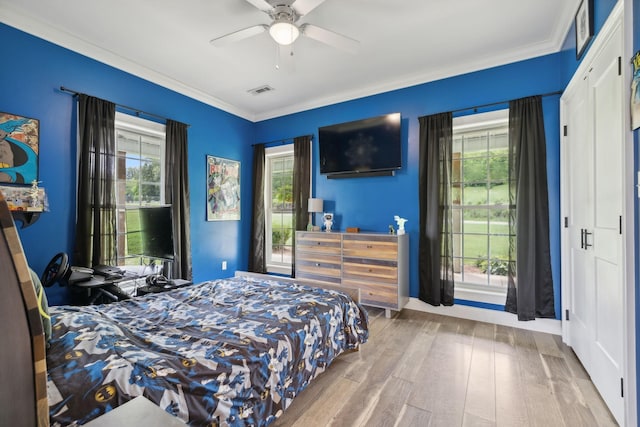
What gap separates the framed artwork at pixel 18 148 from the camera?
2393mm

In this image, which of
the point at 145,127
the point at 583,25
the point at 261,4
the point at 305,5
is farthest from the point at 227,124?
the point at 583,25

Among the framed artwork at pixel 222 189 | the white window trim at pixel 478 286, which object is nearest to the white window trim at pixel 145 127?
the framed artwork at pixel 222 189

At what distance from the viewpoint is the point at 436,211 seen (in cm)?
337

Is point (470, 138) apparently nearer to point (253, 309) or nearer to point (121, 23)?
point (253, 309)

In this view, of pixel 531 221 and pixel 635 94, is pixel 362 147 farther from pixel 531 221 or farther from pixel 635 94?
pixel 635 94

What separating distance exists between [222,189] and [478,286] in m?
3.72

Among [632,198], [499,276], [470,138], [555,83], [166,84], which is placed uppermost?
[166,84]

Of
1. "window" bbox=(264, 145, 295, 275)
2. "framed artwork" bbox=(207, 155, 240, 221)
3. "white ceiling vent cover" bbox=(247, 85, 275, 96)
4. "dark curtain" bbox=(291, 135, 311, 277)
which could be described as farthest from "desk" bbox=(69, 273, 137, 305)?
"white ceiling vent cover" bbox=(247, 85, 275, 96)

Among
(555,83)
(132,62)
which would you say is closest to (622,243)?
(555,83)

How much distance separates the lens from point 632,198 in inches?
59.1

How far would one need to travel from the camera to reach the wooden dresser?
3.28 m

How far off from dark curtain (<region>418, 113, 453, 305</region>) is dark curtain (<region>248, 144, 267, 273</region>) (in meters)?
2.50

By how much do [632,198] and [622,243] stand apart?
25 centimetres

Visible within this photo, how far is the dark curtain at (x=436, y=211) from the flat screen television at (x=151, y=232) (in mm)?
2820
